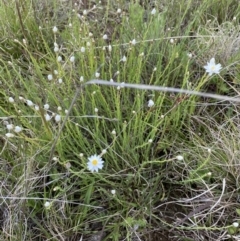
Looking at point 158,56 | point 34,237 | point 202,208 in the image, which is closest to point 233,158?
point 202,208

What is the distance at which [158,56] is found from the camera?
5.82ft

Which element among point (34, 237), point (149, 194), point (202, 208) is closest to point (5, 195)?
point (34, 237)

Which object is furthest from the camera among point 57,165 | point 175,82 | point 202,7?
point 202,7

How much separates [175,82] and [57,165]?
61 cm

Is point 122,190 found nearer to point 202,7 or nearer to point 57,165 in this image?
point 57,165

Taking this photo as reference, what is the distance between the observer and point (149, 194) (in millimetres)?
1463

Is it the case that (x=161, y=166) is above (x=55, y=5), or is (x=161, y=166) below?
below

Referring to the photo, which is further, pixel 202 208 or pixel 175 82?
pixel 175 82

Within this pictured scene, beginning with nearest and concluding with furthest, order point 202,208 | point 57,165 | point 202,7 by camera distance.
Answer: point 202,208 → point 57,165 → point 202,7

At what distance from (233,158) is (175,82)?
448 mm

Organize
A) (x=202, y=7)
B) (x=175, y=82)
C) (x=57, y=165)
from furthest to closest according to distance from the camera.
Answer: (x=202, y=7)
(x=175, y=82)
(x=57, y=165)

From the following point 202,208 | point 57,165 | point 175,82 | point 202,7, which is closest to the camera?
point 202,208

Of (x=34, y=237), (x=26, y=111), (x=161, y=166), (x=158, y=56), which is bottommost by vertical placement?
(x=34, y=237)

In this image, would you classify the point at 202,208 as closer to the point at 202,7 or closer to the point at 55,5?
the point at 202,7
